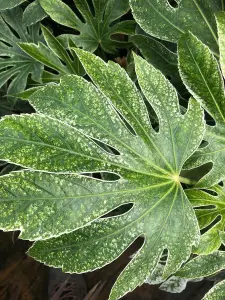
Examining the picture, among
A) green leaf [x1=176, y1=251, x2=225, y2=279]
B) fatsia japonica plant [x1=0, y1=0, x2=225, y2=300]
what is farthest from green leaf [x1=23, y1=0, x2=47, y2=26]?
green leaf [x1=176, y1=251, x2=225, y2=279]

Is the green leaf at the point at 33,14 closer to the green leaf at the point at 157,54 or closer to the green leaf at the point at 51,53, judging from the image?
the green leaf at the point at 51,53

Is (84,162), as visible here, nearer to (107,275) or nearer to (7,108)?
(7,108)

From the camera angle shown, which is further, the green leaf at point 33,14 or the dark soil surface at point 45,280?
the dark soil surface at point 45,280

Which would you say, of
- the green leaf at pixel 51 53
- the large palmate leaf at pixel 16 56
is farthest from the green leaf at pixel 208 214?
the large palmate leaf at pixel 16 56

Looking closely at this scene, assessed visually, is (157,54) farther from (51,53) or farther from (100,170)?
(100,170)

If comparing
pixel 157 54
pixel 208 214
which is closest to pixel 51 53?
pixel 157 54

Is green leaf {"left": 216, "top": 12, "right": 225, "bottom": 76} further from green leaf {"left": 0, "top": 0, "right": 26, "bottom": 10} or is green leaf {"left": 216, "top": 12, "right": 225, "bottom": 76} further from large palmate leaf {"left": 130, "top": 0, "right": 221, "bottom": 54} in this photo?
green leaf {"left": 0, "top": 0, "right": 26, "bottom": 10}
